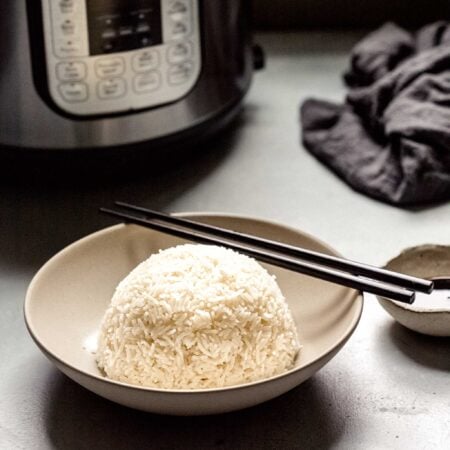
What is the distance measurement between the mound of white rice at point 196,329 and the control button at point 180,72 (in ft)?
0.96

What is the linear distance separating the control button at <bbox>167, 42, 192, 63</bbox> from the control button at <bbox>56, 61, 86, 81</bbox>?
0.29 feet

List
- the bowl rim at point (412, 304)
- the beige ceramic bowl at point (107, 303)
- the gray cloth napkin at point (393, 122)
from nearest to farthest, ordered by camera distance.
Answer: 1. the beige ceramic bowl at point (107, 303)
2. the bowl rim at point (412, 304)
3. the gray cloth napkin at point (393, 122)

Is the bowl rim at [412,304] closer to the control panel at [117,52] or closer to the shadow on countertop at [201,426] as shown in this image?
the shadow on countertop at [201,426]

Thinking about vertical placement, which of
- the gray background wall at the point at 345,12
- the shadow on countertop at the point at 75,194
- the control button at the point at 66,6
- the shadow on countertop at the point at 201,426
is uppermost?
the control button at the point at 66,6

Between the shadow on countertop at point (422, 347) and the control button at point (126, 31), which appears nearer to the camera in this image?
the shadow on countertop at point (422, 347)

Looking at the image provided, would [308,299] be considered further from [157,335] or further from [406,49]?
[406,49]

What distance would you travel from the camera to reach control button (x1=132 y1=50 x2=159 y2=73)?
2.84 feet

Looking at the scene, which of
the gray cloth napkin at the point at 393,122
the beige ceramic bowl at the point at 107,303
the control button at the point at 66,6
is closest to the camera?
the beige ceramic bowl at the point at 107,303

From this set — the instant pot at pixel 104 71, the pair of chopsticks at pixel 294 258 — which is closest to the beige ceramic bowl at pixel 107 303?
the pair of chopsticks at pixel 294 258

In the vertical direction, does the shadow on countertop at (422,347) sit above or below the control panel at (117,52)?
below

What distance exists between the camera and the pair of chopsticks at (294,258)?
2.04 ft

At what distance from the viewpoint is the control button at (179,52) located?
2.91 feet

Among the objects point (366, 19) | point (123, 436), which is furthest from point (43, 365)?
point (366, 19)

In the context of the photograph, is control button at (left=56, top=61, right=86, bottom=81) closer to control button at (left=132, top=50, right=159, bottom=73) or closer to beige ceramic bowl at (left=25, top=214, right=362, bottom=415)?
control button at (left=132, top=50, right=159, bottom=73)
